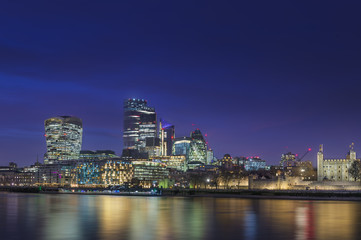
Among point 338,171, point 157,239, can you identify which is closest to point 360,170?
point 338,171

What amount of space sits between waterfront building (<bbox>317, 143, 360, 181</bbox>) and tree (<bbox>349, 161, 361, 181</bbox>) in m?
4.30

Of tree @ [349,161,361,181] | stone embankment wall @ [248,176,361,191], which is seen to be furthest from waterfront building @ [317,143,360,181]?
stone embankment wall @ [248,176,361,191]

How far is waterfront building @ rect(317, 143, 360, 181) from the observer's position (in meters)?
172

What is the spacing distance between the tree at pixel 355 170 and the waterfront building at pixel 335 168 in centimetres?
430

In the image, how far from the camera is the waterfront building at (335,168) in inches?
6776

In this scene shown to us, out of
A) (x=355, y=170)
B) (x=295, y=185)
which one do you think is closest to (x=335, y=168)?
(x=355, y=170)

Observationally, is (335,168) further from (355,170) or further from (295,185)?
(295,185)

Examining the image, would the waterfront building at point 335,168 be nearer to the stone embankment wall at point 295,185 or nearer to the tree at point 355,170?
the tree at point 355,170

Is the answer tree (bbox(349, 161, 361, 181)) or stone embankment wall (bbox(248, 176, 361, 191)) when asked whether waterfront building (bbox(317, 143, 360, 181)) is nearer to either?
tree (bbox(349, 161, 361, 181))

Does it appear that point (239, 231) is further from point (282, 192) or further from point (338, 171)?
point (338, 171)

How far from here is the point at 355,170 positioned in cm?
16325

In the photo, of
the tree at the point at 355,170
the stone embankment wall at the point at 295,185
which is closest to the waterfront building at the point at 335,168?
the tree at the point at 355,170

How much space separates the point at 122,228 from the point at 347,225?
2436cm

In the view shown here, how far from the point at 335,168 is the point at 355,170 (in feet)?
42.5
